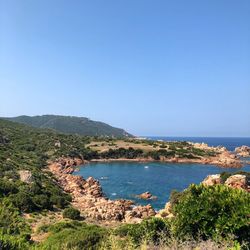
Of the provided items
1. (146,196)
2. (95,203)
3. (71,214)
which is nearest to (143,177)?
(146,196)

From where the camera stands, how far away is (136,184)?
171ft

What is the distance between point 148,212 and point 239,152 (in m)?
93.1

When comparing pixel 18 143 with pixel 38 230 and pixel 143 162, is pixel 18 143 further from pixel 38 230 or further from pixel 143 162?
pixel 38 230

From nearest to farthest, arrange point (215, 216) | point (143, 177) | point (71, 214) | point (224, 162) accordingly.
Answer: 1. point (215, 216)
2. point (71, 214)
3. point (143, 177)
4. point (224, 162)

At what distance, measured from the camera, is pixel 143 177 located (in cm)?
5847

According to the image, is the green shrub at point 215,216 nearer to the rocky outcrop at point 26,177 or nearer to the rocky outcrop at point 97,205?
the rocky outcrop at point 97,205

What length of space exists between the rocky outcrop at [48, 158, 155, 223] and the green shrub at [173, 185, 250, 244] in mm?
13482

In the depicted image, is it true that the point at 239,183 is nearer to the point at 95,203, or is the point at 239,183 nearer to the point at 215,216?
the point at 95,203

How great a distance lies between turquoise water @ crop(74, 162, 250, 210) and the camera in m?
45.7

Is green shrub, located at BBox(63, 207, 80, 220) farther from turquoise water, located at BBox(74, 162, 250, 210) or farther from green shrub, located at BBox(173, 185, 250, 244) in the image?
green shrub, located at BBox(173, 185, 250, 244)

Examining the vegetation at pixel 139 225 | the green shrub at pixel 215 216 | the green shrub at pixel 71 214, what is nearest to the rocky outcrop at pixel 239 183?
the vegetation at pixel 139 225

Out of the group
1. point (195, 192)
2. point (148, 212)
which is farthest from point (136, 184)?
point (195, 192)

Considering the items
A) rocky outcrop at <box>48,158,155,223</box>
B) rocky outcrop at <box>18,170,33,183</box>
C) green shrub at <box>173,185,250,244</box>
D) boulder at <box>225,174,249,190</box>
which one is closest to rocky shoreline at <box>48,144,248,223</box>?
rocky outcrop at <box>48,158,155,223</box>

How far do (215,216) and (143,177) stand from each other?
4434 cm
